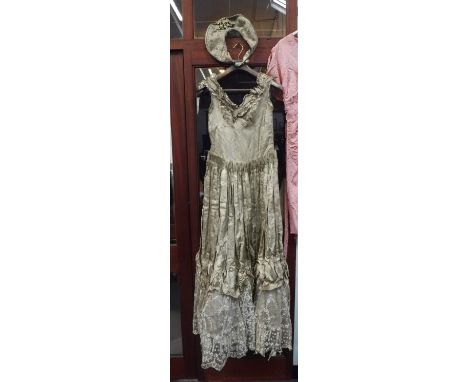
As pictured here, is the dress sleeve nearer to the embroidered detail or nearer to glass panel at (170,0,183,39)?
the embroidered detail

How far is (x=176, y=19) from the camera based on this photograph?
3.91ft

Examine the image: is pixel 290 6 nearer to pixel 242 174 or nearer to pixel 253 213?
pixel 242 174

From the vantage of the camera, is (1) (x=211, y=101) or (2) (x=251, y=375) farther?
(2) (x=251, y=375)

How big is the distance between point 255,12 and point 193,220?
80cm

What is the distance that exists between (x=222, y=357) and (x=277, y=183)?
2.14ft

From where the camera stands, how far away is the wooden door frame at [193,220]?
1192mm

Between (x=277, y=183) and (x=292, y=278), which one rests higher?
(x=277, y=183)

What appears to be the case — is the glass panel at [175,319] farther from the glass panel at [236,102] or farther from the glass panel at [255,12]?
the glass panel at [255,12]

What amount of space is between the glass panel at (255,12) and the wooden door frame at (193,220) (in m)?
0.03

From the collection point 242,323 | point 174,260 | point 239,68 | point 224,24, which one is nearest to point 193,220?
point 174,260

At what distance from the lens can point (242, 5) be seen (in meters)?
1.18

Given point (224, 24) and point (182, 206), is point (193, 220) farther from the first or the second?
point (224, 24)

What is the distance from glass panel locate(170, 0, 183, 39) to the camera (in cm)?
118

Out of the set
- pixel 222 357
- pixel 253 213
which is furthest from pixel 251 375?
pixel 253 213
